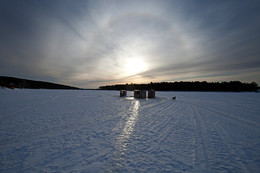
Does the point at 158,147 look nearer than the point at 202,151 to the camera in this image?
No

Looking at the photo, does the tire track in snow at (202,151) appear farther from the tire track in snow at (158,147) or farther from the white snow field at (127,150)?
the tire track in snow at (158,147)

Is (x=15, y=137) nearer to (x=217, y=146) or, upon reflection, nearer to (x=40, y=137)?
(x=40, y=137)

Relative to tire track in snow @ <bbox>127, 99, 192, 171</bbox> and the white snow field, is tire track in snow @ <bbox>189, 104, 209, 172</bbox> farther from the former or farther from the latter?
tire track in snow @ <bbox>127, 99, 192, 171</bbox>

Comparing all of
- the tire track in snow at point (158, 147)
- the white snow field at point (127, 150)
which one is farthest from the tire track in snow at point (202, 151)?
the tire track in snow at point (158, 147)

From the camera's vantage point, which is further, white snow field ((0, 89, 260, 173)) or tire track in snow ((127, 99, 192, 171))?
tire track in snow ((127, 99, 192, 171))

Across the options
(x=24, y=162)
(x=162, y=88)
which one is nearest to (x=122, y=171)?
(x=24, y=162)

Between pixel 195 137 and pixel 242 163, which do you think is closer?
pixel 242 163

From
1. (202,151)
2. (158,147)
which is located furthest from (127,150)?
(202,151)

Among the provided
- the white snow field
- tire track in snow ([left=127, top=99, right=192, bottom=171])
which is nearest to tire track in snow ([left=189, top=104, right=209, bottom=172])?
the white snow field

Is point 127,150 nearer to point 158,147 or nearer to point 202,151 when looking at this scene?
point 158,147

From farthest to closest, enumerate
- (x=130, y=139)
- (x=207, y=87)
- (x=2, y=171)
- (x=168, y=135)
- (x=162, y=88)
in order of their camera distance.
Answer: (x=162, y=88)
(x=207, y=87)
(x=168, y=135)
(x=130, y=139)
(x=2, y=171)

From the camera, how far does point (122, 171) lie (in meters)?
2.80

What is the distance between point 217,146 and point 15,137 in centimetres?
829

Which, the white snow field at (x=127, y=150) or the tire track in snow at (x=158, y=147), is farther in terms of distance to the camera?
the tire track in snow at (x=158, y=147)
